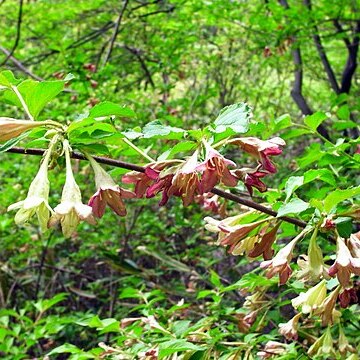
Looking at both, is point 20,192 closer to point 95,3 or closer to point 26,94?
point 95,3

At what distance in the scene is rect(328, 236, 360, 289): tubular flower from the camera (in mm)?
1033

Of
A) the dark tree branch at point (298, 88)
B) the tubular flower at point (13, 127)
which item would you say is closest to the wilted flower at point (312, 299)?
the tubular flower at point (13, 127)

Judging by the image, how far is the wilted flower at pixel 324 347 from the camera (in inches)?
61.5

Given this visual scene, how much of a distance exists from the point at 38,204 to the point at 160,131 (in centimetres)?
26

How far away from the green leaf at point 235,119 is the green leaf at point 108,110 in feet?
0.57

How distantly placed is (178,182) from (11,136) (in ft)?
1.01

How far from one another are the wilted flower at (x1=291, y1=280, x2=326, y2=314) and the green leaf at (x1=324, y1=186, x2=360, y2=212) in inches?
10.2

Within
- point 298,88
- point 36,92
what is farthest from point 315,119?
point 298,88

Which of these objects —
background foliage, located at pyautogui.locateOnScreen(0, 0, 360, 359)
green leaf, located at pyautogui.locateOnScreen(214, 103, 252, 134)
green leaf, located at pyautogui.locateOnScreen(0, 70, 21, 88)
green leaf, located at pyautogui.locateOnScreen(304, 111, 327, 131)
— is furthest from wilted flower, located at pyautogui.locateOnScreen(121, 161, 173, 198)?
background foliage, located at pyautogui.locateOnScreen(0, 0, 360, 359)

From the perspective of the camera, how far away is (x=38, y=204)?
988 millimetres

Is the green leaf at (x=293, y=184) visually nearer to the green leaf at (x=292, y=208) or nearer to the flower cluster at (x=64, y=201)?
the green leaf at (x=292, y=208)

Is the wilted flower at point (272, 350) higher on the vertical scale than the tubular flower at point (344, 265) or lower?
lower

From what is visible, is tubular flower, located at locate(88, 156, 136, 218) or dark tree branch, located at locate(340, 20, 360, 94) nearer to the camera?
tubular flower, located at locate(88, 156, 136, 218)

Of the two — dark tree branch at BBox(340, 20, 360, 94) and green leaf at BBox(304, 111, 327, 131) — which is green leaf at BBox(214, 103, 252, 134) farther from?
dark tree branch at BBox(340, 20, 360, 94)
